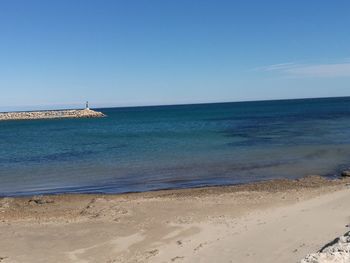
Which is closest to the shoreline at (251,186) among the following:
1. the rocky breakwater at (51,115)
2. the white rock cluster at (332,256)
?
the white rock cluster at (332,256)

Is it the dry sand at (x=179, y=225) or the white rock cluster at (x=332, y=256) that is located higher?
the white rock cluster at (x=332, y=256)

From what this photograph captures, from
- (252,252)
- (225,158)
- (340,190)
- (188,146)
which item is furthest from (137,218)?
(188,146)

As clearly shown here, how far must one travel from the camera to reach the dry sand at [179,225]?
10.5 meters

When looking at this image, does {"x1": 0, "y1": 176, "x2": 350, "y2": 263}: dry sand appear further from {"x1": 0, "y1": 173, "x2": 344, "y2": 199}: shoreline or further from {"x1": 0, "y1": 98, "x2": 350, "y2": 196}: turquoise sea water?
{"x1": 0, "y1": 98, "x2": 350, "y2": 196}: turquoise sea water

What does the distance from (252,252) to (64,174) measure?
59.9 feet

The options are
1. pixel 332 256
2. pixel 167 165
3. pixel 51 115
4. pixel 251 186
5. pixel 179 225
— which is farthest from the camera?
pixel 51 115

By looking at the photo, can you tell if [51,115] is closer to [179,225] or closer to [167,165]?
[167,165]

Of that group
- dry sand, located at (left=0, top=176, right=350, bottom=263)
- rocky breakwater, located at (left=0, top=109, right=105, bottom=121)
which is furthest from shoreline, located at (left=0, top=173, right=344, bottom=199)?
rocky breakwater, located at (left=0, top=109, right=105, bottom=121)

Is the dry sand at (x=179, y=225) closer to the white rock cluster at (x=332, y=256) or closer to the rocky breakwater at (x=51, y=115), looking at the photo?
the white rock cluster at (x=332, y=256)

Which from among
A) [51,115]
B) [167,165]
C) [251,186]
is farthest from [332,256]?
[51,115]

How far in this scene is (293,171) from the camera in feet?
79.4

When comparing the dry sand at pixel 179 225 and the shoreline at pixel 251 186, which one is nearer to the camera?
the dry sand at pixel 179 225

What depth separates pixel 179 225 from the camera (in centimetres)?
1344

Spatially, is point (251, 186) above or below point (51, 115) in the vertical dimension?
below
